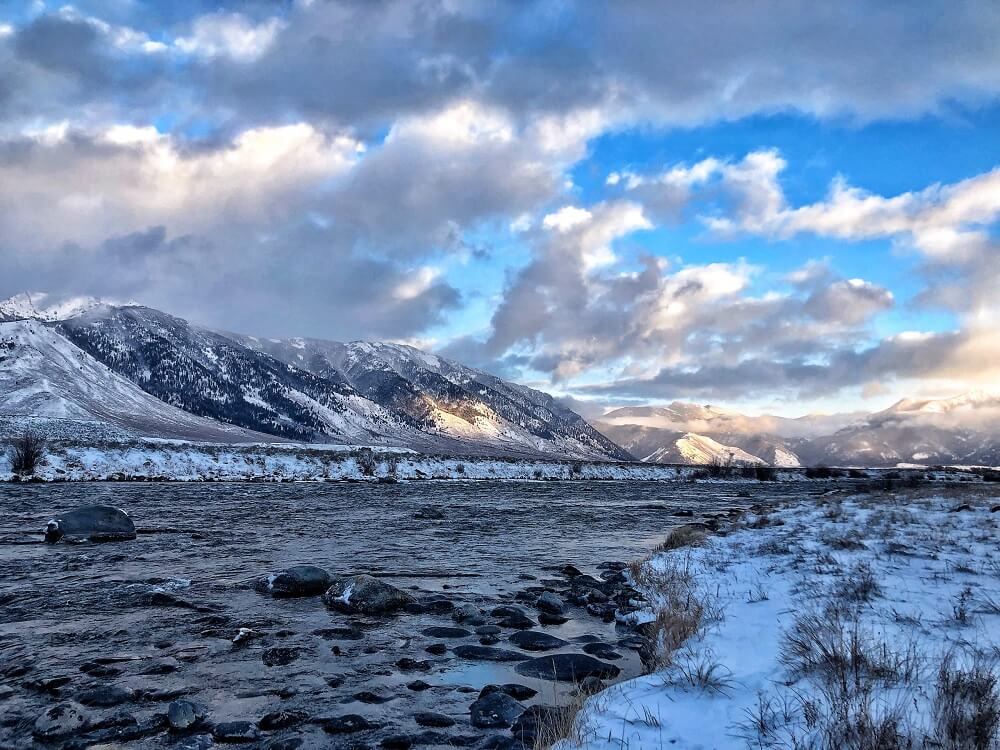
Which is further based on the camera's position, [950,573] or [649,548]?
[649,548]

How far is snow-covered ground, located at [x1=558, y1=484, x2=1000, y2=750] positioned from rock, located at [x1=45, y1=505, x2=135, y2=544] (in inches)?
600

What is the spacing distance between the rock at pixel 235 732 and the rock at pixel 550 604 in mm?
5909

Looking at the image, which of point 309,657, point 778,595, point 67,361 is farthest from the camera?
point 67,361

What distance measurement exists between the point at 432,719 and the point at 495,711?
0.67 m

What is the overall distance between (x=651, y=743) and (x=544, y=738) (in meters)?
0.97

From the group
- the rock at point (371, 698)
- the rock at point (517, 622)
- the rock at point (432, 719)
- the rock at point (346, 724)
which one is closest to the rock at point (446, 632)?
the rock at point (517, 622)

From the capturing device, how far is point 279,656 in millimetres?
8047

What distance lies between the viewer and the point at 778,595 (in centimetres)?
980

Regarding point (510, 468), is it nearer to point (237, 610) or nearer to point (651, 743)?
point (237, 610)

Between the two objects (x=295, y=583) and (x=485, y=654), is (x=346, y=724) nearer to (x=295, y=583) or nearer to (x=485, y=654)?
(x=485, y=654)

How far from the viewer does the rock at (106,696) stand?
6418 mm

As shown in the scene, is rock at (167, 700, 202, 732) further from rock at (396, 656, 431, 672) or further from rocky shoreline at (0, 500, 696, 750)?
rock at (396, 656, 431, 672)

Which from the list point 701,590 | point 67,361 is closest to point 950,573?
point 701,590

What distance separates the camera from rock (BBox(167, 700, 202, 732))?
5.89 m
